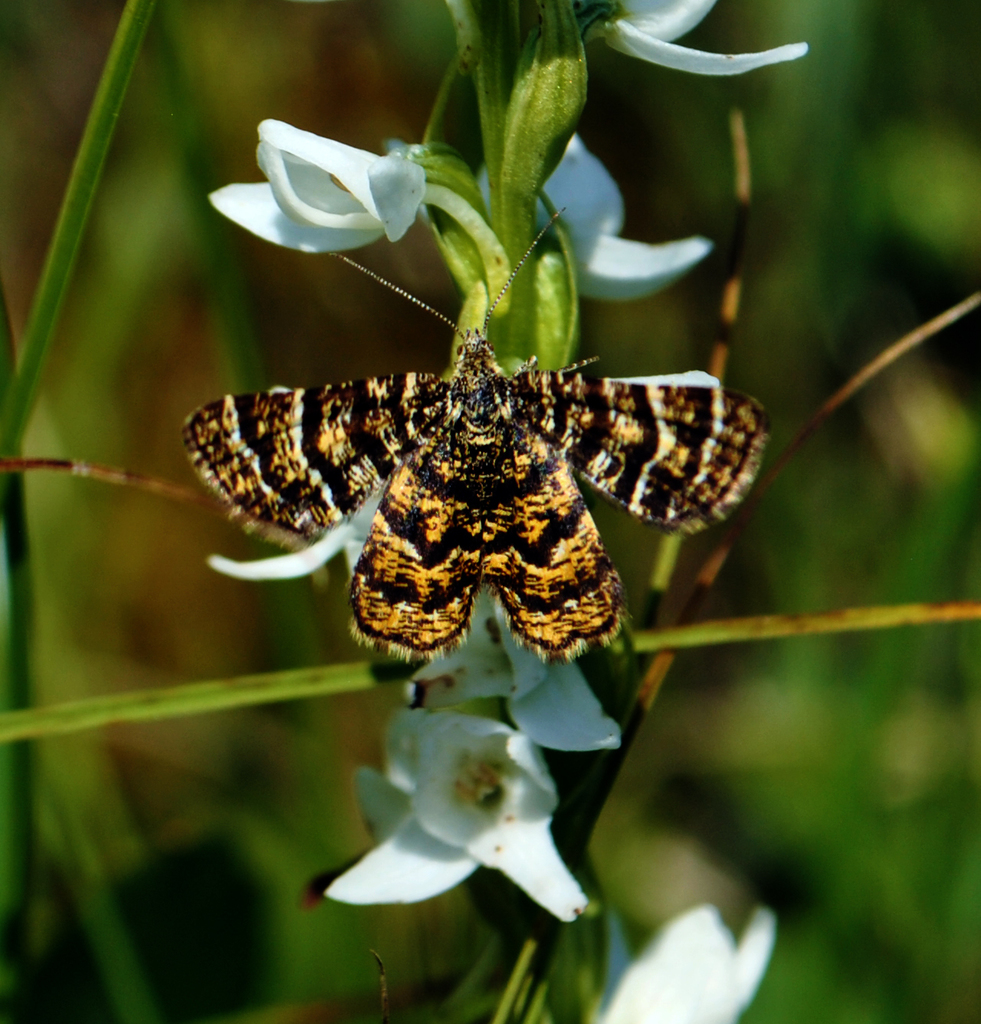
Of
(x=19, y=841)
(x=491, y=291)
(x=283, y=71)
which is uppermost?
(x=283, y=71)

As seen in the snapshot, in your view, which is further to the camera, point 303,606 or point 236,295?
point 303,606

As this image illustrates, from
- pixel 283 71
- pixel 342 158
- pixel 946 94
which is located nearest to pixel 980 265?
pixel 946 94

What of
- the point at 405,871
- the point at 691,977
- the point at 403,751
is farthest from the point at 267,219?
the point at 691,977

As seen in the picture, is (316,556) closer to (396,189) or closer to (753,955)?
(396,189)

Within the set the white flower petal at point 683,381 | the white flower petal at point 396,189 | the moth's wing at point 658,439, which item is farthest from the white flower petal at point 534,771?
the white flower petal at point 396,189

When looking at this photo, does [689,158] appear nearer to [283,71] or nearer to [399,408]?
[283,71]

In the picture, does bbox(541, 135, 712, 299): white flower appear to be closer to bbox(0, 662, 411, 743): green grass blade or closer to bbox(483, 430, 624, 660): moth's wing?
bbox(483, 430, 624, 660): moth's wing

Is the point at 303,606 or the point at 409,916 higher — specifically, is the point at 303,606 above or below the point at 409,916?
above

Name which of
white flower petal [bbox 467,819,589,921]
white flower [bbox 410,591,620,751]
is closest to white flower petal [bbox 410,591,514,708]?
white flower [bbox 410,591,620,751]
